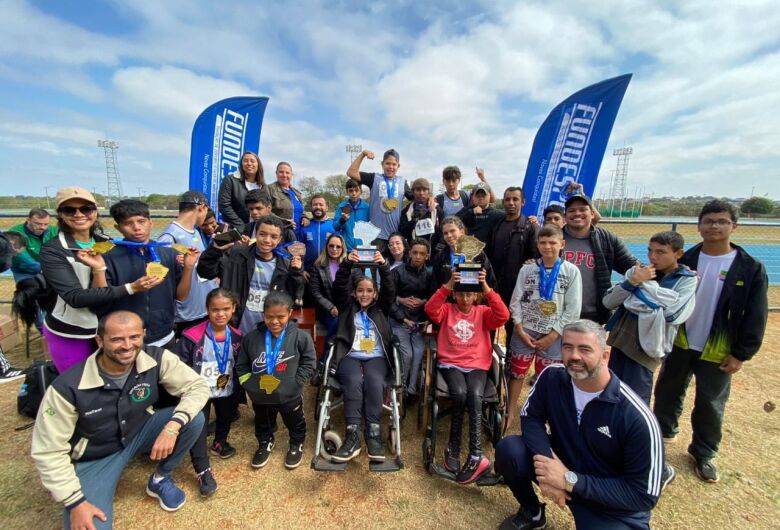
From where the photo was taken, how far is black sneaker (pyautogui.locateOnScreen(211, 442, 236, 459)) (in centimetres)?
288

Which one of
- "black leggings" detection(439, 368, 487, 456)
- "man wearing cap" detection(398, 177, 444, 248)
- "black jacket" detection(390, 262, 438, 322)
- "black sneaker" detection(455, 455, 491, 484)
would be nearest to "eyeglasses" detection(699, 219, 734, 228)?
"black leggings" detection(439, 368, 487, 456)

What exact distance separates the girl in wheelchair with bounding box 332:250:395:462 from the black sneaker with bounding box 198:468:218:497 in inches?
36.6

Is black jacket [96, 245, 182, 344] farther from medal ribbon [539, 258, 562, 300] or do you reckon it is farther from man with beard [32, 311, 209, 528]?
medal ribbon [539, 258, 562, 300]

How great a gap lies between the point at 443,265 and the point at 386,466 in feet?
6.07

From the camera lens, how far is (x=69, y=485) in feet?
6.38

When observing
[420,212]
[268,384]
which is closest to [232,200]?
[420,212]

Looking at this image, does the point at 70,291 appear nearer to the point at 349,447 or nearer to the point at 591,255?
the point at 349,447

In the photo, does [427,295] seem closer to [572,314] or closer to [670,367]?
[572,314]

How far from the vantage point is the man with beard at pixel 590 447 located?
71.2 inches

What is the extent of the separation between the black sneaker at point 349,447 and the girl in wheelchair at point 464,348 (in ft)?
2.42

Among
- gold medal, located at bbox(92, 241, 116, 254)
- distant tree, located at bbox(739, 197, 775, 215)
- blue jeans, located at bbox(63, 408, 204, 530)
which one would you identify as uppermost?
distant tree, located at bbox(739, 197, 775, 215)

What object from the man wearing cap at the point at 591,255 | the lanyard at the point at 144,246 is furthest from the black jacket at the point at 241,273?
the man wearing cap at the point at 591,255

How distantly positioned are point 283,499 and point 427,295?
2160 millimetres

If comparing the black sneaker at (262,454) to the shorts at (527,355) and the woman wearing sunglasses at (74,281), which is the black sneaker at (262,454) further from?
the shorts at (527,355)
